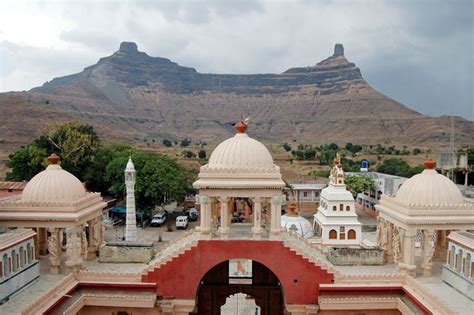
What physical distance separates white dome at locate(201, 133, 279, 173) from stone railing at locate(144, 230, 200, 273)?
2.98 m

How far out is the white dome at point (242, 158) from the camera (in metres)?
16.5

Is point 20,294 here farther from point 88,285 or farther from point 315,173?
point 315,173

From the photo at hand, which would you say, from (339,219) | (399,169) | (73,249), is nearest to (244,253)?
(73,249)

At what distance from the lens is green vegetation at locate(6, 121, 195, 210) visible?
3966cm

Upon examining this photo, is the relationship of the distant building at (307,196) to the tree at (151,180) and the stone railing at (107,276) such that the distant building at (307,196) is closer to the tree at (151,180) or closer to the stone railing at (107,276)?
the tree at (151,180)

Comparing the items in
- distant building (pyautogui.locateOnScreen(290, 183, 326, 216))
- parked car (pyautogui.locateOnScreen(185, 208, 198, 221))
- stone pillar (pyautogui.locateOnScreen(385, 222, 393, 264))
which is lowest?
parked car (pyautogui.locateOnScreen(185, 208, 198, 221))

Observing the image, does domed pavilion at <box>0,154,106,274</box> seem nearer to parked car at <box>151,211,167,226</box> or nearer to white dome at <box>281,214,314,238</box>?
white dome at <box>281,214,314,238</box>

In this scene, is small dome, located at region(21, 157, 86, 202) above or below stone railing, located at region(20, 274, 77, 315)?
above

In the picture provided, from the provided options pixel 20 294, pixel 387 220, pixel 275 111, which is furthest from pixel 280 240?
pixel 275 111

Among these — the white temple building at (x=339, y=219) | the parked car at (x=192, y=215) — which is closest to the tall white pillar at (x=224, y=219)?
the white temple building at (x=339, y=219)

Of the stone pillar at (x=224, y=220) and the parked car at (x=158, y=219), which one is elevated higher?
the stone pillar at (x=224, y=220)

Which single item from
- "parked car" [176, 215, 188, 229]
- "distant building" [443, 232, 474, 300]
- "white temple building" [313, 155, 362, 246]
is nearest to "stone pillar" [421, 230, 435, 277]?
"distant building" [443, 232, 474, 300]

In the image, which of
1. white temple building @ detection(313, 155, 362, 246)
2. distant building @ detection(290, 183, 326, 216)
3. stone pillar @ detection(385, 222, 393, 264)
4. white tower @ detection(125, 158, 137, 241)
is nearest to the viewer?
stone pillar @ detection(385, 222, 393, 264)

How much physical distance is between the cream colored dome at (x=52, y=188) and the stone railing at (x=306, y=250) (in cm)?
881
